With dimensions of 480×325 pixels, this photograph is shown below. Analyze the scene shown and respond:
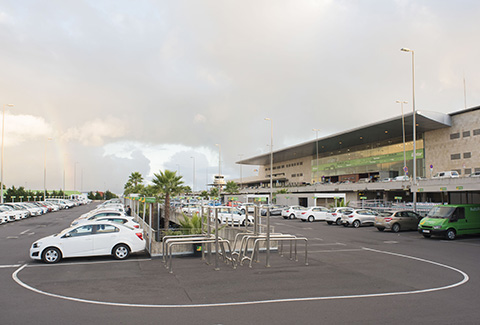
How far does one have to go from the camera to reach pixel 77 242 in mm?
13461

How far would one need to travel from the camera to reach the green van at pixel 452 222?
69.1ft

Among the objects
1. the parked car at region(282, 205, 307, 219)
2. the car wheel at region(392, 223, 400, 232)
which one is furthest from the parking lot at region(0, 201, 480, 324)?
the parked car at region(282, 205, 307, 219)

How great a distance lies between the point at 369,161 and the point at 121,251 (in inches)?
2677

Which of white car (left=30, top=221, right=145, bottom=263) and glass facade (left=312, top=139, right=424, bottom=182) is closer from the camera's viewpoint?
white car (left=30, top=221, right=145, bottom=263)

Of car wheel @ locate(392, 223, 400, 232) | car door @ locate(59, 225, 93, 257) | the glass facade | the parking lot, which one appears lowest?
car wheel @ locate(392, 223, 400, 232)

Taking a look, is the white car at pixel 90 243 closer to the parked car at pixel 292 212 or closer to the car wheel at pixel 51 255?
the car wheel at pixel 51 255

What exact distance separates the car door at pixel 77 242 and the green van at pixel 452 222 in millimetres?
17833

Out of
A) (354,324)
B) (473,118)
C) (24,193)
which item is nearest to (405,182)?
(473,118)

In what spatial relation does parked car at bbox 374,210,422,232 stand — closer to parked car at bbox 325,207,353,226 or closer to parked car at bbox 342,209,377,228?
parked car at bbox 342,209,377,228

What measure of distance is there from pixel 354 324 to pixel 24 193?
8606cm

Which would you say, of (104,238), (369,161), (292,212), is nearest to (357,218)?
(292,212)

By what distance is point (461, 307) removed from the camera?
7879 millimetres

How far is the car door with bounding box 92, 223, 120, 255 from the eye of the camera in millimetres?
13602

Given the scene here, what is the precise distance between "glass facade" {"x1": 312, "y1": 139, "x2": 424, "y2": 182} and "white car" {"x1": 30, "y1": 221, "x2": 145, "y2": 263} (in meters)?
58.5
